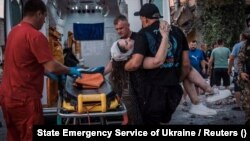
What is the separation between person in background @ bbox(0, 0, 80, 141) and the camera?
4289 mm

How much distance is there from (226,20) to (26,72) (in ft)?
60.1

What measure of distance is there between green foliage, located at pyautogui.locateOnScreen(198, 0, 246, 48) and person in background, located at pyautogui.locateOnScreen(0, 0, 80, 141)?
17421 mm

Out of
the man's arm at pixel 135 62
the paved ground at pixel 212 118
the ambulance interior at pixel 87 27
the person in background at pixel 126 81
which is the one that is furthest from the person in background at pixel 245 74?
the ambulance interior at pixel 87 27

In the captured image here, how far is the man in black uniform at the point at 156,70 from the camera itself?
4.39 meters

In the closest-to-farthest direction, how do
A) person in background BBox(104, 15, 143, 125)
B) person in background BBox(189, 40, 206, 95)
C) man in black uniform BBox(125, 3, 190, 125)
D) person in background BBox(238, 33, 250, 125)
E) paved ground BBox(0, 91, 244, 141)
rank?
1. man in black uniform BBox(125, 3, 190, 125)
2. person in background BBox(104, 15, 143, 125)
3. person in background BBox(238, 33, 250, 125)
4. paved ground BBox(0, 91, 244, 141)
5. person in background BBox(189, 40, 206, 95)

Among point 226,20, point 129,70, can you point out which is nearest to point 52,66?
point 129,70

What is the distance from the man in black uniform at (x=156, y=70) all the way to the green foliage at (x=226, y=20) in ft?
55.6

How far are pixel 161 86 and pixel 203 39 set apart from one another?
18.6 metres

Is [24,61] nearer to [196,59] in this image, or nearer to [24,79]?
[24,79]

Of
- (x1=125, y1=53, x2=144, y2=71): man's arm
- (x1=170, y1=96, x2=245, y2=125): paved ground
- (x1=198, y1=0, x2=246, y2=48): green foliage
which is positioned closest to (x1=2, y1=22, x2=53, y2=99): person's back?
(x1=125, y1=53, x2=144, y2=71): man's arm

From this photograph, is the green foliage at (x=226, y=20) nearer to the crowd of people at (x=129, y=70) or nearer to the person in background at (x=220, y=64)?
the person in background at (x=220, y=64)

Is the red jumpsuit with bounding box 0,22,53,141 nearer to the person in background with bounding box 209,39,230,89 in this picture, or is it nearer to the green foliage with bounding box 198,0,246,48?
the person in background with bounding box 209,39,230,89

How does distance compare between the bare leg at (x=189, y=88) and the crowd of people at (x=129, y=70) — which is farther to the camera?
the bare leg at (x=189, y=88)

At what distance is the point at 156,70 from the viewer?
14.6 ft
